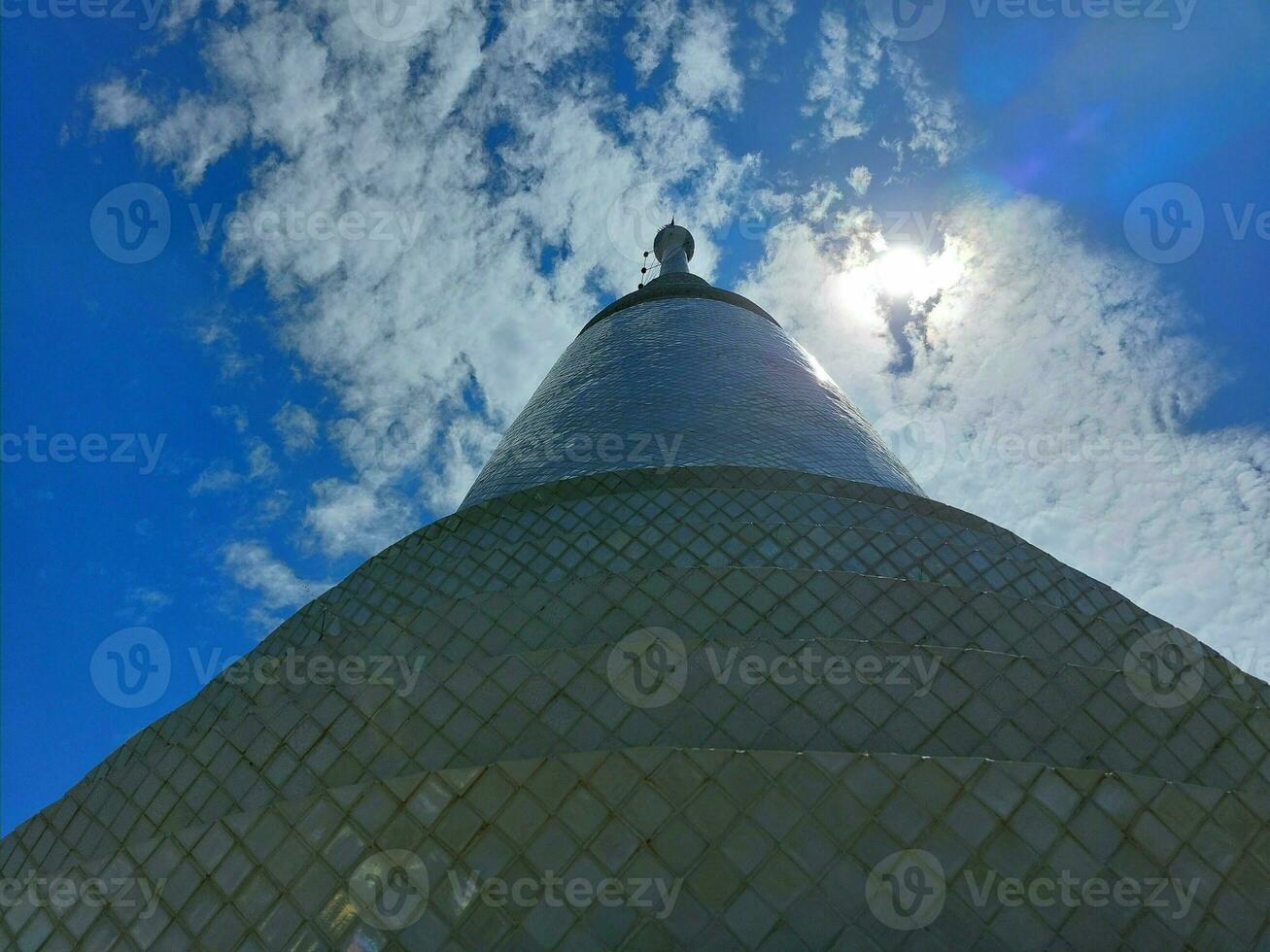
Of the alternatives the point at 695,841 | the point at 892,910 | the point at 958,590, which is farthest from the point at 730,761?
the point at 958,590

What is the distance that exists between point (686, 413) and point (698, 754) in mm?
12858

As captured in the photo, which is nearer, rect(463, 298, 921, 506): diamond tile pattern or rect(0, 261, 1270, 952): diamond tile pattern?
rect(0, 261, 1270, 952): diamond tile pattern

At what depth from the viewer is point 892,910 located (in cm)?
693

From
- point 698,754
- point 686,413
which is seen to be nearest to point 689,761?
point 698,754

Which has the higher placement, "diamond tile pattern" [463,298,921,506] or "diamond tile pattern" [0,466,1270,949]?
"diamond tile pattern" [463,298,921,506]

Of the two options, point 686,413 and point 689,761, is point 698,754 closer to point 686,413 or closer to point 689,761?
point 689,761

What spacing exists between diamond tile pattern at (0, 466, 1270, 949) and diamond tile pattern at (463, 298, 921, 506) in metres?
2.76

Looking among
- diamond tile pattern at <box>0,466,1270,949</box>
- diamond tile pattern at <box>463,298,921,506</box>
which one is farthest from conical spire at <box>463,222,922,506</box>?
diamond tile pattern at <box>0,466,1270,949</box>

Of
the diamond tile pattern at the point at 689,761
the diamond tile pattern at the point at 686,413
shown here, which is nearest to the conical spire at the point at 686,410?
the diamond tile pattern at the point at 686,413

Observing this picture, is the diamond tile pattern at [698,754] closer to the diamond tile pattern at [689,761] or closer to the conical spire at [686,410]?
the diamond tile pattern at [689,761]

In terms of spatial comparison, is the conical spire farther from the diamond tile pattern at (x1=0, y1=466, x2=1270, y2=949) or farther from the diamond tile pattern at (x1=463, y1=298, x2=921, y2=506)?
the diamond tile pattern at (x1=0, y1=466, x2=1270, y2=949)

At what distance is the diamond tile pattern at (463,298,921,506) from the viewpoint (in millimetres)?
18266

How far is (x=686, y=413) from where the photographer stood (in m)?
19.8

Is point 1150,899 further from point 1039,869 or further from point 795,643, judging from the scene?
point 795,643
